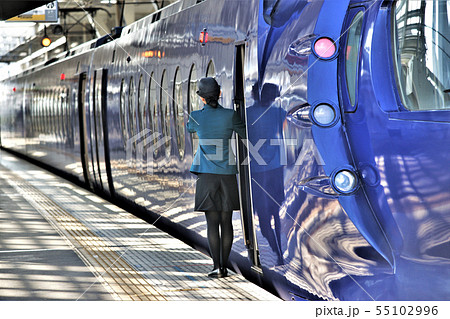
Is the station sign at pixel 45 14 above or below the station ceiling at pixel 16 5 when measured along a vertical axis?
above

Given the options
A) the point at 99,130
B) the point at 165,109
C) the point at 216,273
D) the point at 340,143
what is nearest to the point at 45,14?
the point at 99,130

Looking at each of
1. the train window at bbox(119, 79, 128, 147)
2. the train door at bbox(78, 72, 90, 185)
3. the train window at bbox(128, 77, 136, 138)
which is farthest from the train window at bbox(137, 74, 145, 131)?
the train door at bbox(78, 72, 90, 185)

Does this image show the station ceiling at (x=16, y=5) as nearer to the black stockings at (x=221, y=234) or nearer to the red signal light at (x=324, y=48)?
the black stockings at (x=221, y=234)

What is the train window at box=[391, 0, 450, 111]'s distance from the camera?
4.47 meters

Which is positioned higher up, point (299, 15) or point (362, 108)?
point (299, 15)

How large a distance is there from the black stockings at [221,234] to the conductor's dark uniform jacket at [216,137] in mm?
405

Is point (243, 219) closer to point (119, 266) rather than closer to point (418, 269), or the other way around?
point (119, 266)

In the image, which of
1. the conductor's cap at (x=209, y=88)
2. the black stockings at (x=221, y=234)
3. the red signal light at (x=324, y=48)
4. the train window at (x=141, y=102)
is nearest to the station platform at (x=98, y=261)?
the black stockings at (x=221, y=234)

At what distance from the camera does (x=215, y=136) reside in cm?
626

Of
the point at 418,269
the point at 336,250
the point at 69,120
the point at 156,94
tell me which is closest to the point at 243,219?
the point at 336,250

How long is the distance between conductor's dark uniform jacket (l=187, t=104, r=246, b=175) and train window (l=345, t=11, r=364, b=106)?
5.22ft

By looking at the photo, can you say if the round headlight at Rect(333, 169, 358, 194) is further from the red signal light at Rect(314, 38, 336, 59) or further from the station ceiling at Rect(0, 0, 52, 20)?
the station ceiling at Rect(0, 0, 52, 20)

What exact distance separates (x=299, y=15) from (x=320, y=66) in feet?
1.57

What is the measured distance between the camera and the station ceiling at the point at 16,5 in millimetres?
10020
